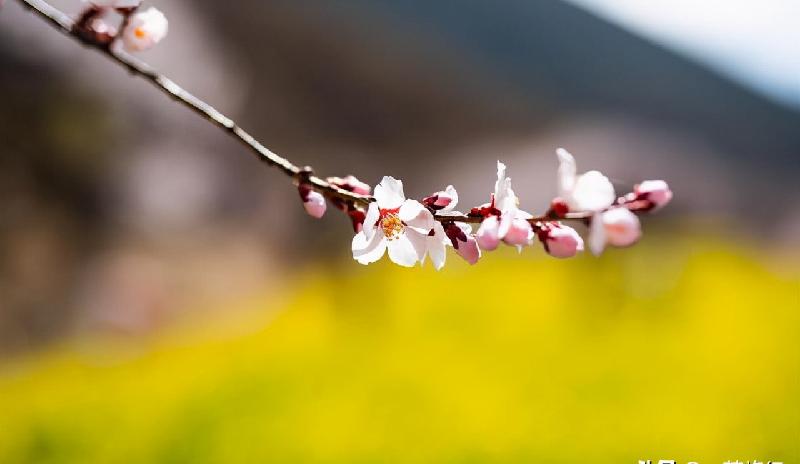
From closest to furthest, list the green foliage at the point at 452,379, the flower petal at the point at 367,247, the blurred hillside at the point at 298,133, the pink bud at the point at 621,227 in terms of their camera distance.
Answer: the pink bud at the point at 621,227 → the flower petal at the point at 367,247 → the green foliage at the point at 452,379 → the blurred hillside at the point at 298,133

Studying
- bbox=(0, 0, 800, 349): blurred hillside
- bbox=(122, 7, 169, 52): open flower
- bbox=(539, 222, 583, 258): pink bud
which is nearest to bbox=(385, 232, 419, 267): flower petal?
bbox=(539, 222, 583, 258): pink bud

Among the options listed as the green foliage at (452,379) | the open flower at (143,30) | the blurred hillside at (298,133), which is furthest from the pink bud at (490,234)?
the blurred hillside at (298,133)

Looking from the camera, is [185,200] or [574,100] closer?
[185,200]

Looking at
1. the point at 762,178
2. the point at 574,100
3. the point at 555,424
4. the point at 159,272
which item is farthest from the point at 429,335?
the point at 762,178

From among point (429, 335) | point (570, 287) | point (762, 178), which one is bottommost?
point (429, 335)

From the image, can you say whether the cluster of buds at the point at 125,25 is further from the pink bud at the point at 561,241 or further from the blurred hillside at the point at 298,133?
the blurred hillside at the point at 298,133

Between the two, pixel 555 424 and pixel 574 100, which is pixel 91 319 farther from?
pixel 574 100

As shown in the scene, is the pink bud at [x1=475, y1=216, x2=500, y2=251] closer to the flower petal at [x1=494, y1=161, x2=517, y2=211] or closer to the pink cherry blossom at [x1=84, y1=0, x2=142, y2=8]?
the flower petal at [x1=494, y1=161, x2=517, y2=211]
